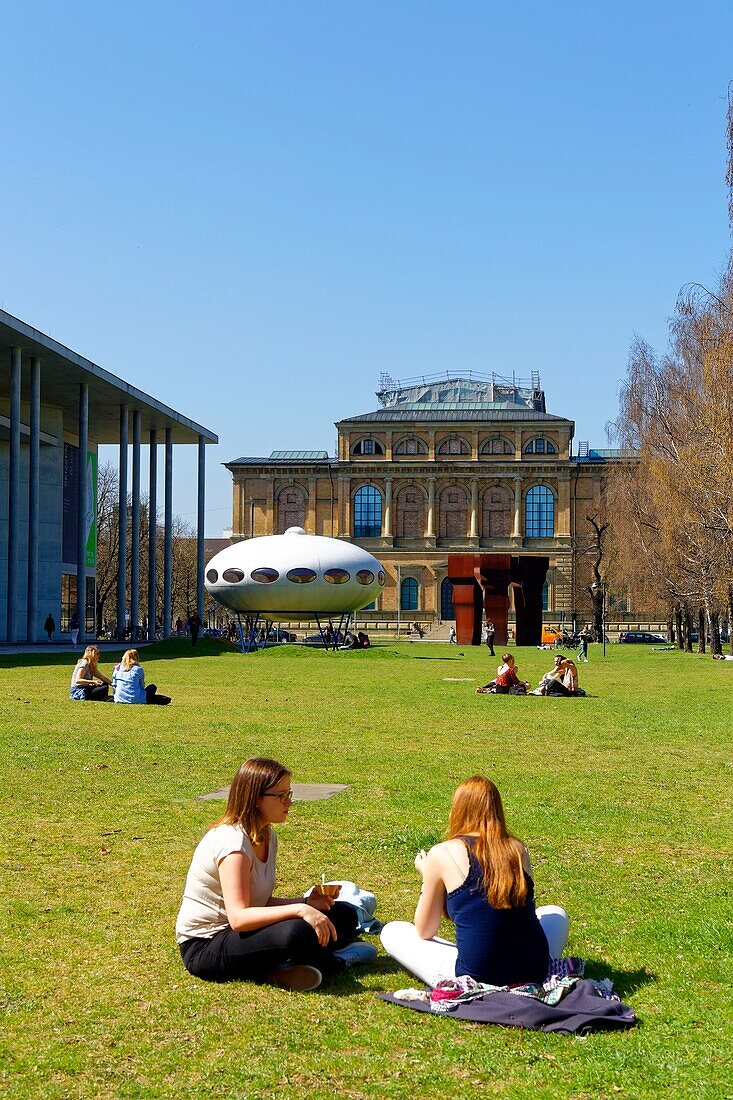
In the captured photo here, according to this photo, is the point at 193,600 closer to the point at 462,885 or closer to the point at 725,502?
the point at 725,502

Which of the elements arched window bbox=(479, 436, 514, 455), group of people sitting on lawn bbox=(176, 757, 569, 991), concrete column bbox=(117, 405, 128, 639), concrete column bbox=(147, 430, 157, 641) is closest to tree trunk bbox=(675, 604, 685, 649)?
concrete column bbox=(147, 430, 157, 641)

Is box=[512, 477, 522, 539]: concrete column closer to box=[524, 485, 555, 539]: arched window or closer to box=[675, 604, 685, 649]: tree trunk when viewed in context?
box=[524, 485, 555, 539]: arched window

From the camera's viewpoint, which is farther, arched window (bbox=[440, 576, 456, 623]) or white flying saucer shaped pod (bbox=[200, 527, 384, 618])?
arched window (bbox=[440, 576, 456, 623])

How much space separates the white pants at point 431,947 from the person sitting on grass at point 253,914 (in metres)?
0.30

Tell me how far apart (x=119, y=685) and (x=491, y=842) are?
17.1 meters

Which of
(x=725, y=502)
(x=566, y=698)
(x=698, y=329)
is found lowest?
(x=566, y=698)

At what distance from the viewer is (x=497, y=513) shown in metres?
112

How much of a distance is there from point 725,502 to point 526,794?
95.9 ft

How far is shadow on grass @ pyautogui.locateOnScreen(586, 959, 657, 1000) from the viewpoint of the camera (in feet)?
19.2

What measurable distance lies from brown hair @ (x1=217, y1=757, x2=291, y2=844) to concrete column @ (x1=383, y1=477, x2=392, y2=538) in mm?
105371

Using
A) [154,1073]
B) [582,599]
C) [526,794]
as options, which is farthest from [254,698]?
[582,599]

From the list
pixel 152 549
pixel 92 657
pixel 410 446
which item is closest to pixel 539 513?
pixel 410 446

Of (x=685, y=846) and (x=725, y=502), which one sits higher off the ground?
(x=725, y=502)

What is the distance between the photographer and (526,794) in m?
11.6
